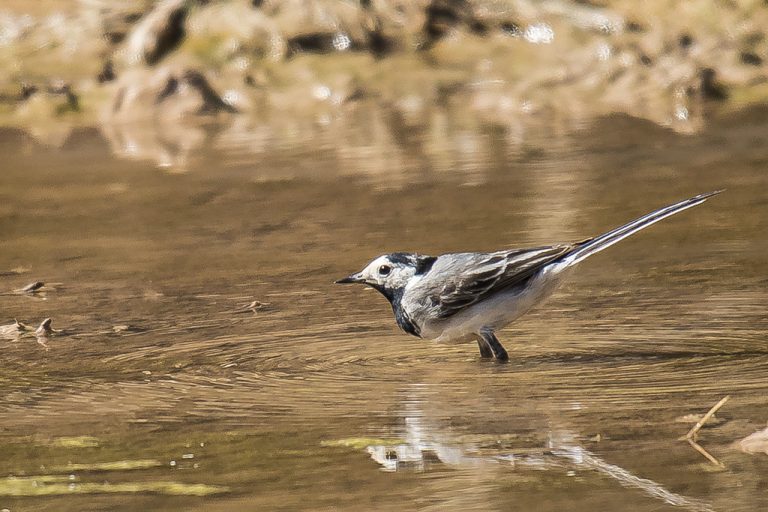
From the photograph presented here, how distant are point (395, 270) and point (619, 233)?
42.2 inches

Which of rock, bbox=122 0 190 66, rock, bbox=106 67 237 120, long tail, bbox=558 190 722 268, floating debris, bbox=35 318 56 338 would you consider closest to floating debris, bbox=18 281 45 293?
floating debris, bbox=35 318 56 338

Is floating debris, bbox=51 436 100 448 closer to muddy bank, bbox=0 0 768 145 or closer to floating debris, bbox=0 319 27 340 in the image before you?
floating debris, bbox=0 319 27 340

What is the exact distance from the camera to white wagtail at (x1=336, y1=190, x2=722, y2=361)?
6.39m

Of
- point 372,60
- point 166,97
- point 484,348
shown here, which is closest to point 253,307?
point 484,348

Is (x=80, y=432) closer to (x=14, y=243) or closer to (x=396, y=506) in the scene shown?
(x=396, y=506)

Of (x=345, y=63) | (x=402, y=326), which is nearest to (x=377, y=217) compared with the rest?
(x=402, y=326)

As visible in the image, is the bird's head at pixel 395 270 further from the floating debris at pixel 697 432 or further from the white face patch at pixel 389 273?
the floating debris at pixel 697 432

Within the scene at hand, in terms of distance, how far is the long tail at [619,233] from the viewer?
6.12 metres

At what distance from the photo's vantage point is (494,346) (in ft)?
20.9

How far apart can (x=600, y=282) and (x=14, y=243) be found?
4.07 meters

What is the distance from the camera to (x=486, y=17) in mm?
17516

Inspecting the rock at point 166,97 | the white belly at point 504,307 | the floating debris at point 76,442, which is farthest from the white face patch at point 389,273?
the rock at point 166,97

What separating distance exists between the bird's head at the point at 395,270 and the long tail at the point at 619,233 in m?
0.68

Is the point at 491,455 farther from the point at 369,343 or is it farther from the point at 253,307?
the point at 253,307
